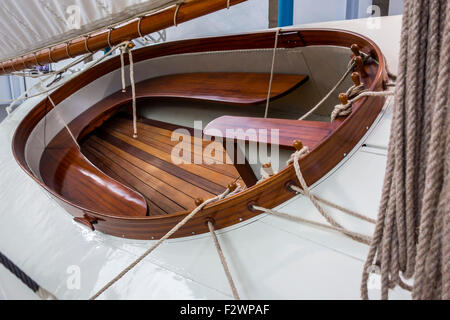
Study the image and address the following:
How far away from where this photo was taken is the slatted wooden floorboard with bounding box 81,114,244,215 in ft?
4.01

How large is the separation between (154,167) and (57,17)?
0.74 metres

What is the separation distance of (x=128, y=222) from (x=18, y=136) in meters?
1.22

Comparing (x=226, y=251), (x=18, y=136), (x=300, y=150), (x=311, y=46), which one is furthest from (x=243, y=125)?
(x=18, y=136)

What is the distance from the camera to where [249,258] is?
594 mm

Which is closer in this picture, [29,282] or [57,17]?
[29,282]

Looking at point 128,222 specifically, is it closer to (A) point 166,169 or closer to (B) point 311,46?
(A) point 166,169

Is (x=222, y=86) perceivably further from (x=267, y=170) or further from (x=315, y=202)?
(x=315, y=202)

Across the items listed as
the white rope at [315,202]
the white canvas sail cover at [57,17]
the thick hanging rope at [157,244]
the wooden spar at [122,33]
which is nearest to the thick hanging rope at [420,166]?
the white rope at [315,202]

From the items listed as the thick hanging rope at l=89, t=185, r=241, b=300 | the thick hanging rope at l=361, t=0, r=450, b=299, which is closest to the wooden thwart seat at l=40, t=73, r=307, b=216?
the thick hanging rope at l=89, t=185, r=241, b=300

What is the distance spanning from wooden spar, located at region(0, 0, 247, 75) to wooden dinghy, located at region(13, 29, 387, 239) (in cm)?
27

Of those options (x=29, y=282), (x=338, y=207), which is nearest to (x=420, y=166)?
(x=338, y=207)

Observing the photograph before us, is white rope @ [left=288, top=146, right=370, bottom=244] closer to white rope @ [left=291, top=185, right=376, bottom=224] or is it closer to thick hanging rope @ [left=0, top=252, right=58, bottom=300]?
white rope @ [left=291, top=185, right=376, bottom=224]

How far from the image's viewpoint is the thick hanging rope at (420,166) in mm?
319
